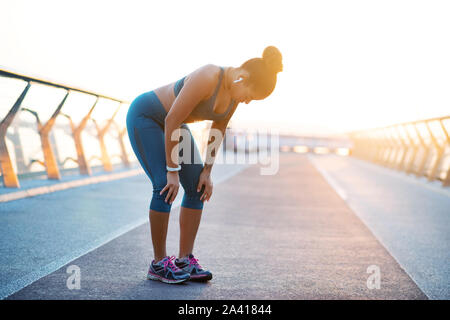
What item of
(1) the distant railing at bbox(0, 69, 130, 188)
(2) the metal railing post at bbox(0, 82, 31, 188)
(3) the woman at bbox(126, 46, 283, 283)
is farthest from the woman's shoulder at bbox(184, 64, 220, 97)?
(2) the metal railing post at bbox(0, 82, 31, 188)

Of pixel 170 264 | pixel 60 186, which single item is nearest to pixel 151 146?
pixel 170 264

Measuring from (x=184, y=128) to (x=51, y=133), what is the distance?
5235 millimetres

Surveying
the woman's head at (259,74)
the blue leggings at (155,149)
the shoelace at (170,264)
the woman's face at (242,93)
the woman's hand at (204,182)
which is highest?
the woman's head at (259,74)

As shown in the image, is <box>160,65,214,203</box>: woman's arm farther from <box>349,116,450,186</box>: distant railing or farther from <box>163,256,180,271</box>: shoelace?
<box>349,116,450,186</box>: distant railing

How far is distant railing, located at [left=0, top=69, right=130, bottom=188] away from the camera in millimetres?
5453

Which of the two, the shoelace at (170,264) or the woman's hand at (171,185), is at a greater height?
the woman's hand at (171,185)

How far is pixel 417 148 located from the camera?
1227cm

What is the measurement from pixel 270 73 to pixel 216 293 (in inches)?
51.0

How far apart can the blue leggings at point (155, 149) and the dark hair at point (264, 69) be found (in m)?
0.61

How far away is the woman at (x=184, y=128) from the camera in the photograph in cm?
231

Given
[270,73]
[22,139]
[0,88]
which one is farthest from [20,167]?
[270,73]

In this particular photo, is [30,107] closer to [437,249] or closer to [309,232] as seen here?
[309,232]

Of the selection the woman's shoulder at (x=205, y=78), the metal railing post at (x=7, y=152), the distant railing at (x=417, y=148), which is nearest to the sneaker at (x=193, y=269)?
the woman's shoulder at (x=205, y=78)

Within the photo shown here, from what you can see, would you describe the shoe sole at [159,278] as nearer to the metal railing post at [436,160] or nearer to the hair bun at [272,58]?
the hair bun at [272,58]
